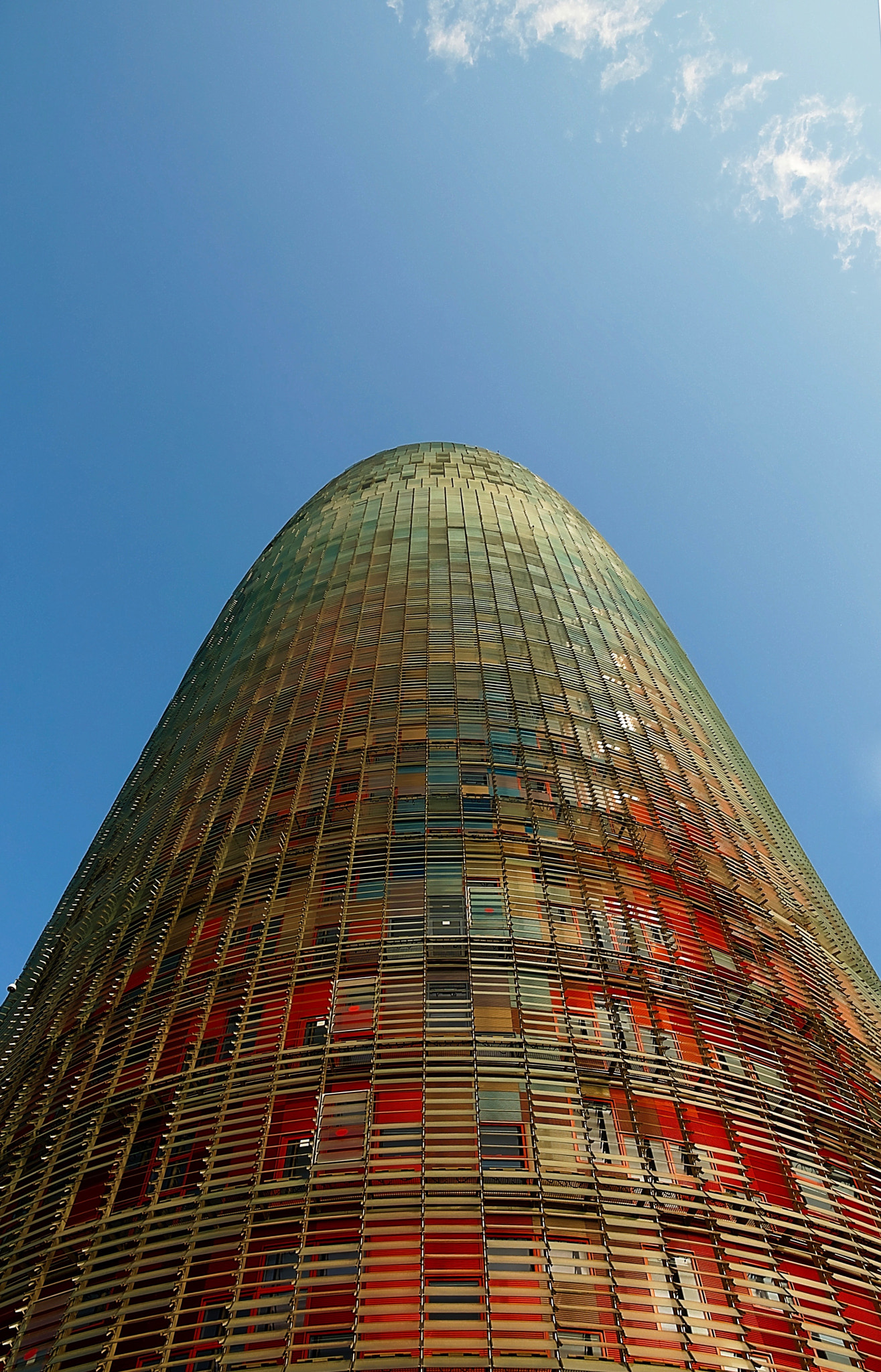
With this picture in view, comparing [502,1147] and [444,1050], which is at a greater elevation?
[444,1050]

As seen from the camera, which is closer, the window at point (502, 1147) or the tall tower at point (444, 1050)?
the tall tower at point (444, 1050)

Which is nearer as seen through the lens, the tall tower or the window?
the tall tower

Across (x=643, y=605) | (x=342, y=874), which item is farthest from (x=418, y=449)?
(x=342, y=874)

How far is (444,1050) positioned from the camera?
→ 1533cm

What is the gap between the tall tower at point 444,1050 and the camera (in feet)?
40.4

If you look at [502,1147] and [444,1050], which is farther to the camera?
[444,1050]

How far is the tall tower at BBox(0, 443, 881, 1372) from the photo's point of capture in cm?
1231

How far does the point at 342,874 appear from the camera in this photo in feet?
64.1

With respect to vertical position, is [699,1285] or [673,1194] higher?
[673,1194]

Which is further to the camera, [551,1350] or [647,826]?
[647,826]

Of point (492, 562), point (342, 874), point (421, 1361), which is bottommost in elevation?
point (421, 1361)

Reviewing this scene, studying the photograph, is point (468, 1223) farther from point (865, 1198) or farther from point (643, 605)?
point (643, 605)

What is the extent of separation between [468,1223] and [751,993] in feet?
26.6

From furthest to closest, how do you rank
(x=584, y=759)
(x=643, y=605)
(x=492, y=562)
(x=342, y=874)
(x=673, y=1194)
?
(x=643, y=605) → (x=492, y=562) → (x=584, y=759) → (x=342, y=874) → (x=673, y=1194)
